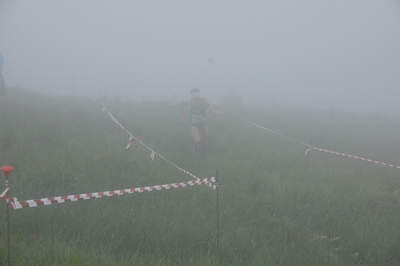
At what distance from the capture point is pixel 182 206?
512 centimetres

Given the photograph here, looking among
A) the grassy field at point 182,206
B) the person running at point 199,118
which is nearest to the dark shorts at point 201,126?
the person running at point 199,118

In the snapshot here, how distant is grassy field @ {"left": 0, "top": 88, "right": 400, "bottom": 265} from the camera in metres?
4.04

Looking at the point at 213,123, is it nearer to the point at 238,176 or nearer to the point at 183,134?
the point at 183,134

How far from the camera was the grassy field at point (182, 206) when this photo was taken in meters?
4.04

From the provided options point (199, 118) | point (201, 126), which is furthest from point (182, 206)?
point (199, 118)

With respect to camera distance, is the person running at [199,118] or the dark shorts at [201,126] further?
the dark shorts at [201,126]

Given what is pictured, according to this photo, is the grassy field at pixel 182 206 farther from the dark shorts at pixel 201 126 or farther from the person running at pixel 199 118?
the dark shorts at pixel 201 126

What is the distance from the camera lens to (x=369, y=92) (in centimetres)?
5816

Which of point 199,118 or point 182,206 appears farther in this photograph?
→ point 199,118

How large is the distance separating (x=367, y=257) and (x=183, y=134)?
6624 millimetres

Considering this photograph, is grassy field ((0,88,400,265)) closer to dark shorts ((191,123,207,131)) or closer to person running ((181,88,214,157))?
person running ((181,88,214,157))

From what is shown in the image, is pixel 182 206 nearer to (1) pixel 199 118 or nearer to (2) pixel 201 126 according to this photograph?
(2) pixel 201 126

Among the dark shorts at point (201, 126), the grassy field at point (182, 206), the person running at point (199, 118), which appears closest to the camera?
the grassy field at point (182, 206)

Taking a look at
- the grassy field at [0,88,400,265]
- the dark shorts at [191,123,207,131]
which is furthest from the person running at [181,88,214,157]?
the grassy field at [0,88,400,265]
